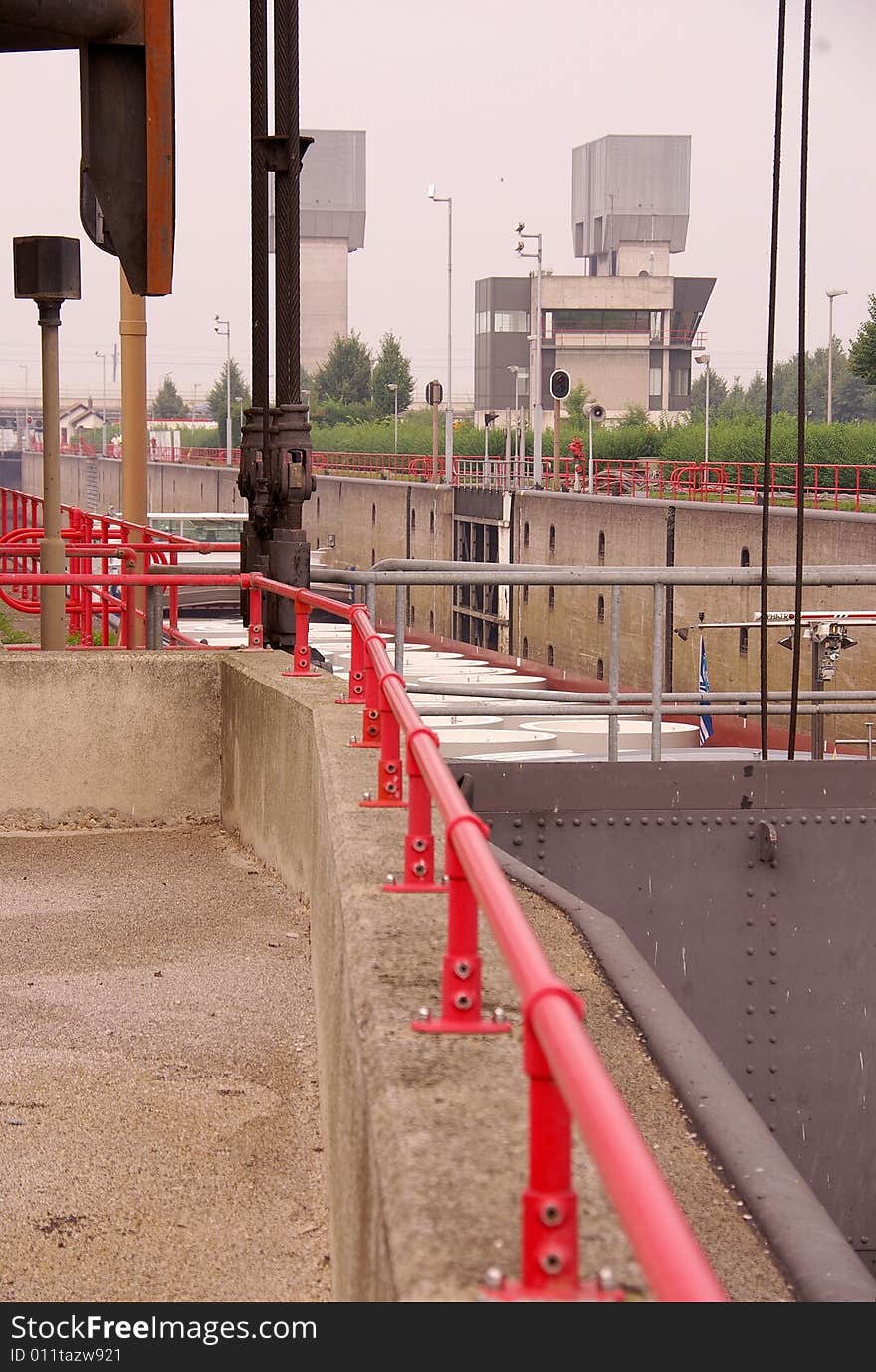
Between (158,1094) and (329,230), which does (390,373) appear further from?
(158,1094)

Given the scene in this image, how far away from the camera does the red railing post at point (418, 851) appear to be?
Result: 395cm

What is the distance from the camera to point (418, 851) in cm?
414

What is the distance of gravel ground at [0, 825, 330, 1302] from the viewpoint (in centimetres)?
418

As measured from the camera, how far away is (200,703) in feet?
31.8

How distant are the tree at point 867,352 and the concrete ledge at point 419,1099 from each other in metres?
68.6

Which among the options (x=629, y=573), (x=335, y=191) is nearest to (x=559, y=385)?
(x=629, y=573)

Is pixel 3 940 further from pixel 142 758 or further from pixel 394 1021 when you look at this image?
pixel 394 1021

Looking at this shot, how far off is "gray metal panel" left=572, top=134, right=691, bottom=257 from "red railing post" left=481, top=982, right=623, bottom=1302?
593ft

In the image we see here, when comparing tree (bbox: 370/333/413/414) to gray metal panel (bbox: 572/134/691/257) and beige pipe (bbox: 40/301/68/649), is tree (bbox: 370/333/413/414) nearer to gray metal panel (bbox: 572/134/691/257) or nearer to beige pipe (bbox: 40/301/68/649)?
gray metal panel (bbox: 572/134/691/257)

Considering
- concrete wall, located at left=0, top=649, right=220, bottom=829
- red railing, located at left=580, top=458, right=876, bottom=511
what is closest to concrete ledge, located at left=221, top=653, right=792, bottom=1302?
concrete wall, located at left=0, top=649, right=220, bottom=829

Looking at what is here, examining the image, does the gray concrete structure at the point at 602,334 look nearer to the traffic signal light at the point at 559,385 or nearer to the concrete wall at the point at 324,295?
the concrete wall at the point at 324,295

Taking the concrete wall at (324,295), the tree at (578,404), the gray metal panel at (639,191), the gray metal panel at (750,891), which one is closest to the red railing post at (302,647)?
the gray metal panel at (750,891)
